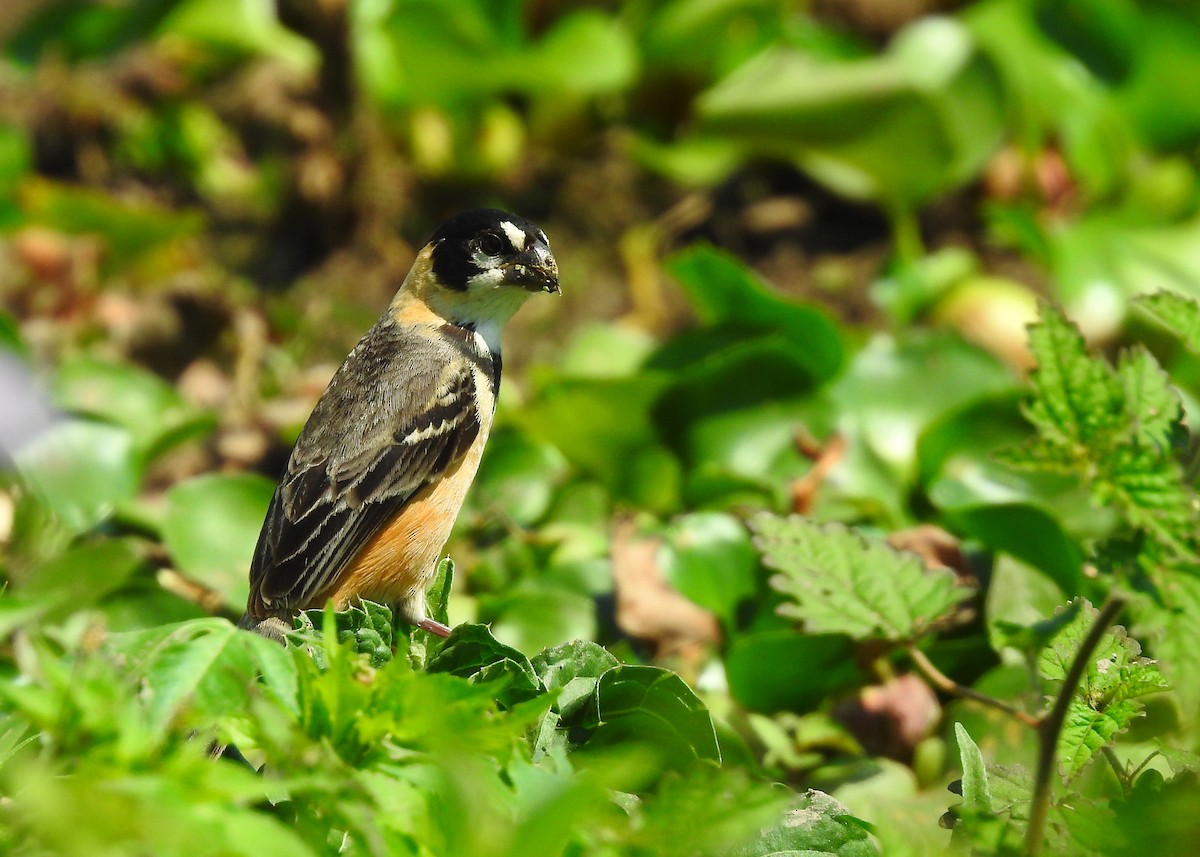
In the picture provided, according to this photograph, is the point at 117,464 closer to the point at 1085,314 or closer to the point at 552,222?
the point at 552,222

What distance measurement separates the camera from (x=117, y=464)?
454cm

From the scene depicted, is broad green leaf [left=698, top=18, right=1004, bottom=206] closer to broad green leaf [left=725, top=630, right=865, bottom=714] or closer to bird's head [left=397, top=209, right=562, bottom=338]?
bird's head [left=397, top=209, right=562, bottom=338]

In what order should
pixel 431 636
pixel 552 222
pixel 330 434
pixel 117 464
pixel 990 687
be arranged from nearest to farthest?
pixel 431 636 → pixel 990 687 → pixel 330 434 → pixel 117 464 → pixel 552 222

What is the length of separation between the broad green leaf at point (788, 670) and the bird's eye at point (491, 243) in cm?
130

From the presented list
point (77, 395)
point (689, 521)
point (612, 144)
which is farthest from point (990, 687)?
point (612, 144)

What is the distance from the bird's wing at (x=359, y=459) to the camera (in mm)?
3492

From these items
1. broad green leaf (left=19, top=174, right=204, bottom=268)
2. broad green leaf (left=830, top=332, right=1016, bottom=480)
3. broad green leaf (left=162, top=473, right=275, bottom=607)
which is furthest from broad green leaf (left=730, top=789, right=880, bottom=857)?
broad green leaf (left=19, top=174, right=204, bottom=268)

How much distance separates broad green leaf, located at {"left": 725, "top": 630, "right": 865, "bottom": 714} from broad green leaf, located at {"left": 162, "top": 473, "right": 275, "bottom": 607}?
144cm

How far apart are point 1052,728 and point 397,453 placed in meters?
2.06

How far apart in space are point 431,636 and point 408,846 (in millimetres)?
875

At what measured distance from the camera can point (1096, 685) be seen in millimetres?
2316

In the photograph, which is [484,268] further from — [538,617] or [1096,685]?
[1096,685]

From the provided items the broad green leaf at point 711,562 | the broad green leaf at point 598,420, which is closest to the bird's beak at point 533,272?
the broad green leaf at point 598,420

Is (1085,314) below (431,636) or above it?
below
